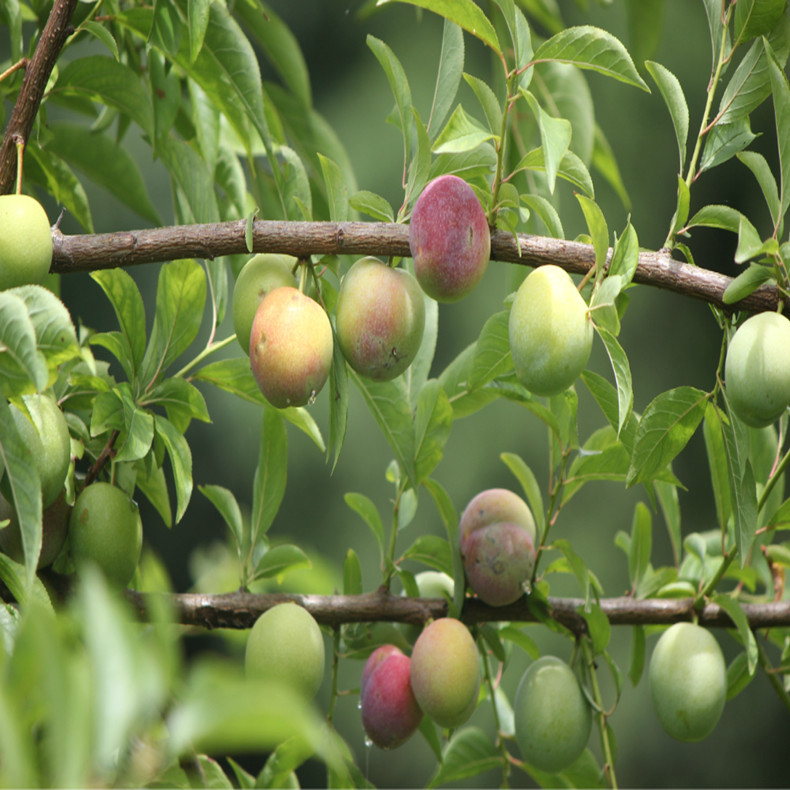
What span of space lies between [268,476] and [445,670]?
196 mm

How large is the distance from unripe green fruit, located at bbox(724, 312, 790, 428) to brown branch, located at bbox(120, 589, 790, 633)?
0.75ft

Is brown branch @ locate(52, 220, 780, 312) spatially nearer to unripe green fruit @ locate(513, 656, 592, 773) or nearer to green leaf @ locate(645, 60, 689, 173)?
green leaf @ locate(645, 60, 689, 173)

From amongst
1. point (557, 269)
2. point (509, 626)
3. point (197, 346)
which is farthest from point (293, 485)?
point (557, 269)

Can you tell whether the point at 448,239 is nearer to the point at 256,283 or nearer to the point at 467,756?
the point at 256,283

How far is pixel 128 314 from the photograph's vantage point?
1.86 feet

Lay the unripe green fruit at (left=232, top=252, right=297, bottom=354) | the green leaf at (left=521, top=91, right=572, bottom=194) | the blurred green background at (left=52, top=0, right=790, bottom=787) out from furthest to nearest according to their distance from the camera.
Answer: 1. the blurred green background at (left=52, top=0, right=790, bottom=787)
2. the unripe green fruit at (left=232, top=252, right=297, bottom=354)
3. the green leaf at (left=521, top=91, right=572, bottom=194)

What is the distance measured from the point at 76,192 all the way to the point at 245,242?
264mm

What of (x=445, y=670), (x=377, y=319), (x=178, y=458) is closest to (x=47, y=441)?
(x=178, y=458)

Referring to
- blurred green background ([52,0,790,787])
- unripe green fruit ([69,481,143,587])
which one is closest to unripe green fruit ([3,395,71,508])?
unripe green fruit ([69,481,143,587])

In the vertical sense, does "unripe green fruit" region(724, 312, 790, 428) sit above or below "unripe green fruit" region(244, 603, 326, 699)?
above

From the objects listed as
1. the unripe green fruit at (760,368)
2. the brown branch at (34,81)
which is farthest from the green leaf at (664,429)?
the brown branch at (34,81)

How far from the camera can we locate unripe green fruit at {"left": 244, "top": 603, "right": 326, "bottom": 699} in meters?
0.56

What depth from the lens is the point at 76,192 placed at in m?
0.67

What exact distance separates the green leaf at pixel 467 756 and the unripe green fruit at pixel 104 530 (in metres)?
0.30
